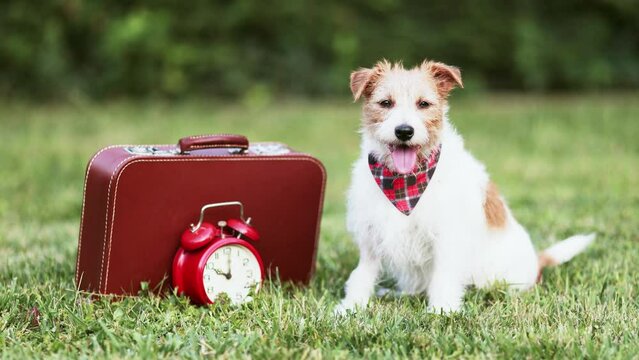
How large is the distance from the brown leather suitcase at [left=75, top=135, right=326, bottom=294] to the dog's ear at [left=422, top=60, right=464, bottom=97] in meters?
0.78

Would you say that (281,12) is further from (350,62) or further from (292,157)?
(292,157)

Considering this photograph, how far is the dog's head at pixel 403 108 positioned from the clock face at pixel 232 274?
809mm

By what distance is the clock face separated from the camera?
149 inches

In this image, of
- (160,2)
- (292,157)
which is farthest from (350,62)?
(292,157)

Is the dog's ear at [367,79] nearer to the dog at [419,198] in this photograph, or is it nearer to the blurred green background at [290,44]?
the dog at [419,198]

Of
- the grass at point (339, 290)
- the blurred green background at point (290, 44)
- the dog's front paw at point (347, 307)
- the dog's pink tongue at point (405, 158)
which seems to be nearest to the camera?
the grass at point (339, 290)

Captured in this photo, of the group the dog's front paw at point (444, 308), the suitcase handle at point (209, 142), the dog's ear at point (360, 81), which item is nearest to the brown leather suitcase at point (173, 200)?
the suitcase handle at point (209, 142)

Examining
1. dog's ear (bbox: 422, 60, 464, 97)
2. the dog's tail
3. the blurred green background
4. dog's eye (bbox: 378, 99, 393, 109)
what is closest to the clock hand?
dog's eye (bbox: 378, 99, 393, 109)

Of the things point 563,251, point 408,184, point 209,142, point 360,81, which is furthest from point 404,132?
point 563,251

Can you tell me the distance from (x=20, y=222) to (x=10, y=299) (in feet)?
8.99

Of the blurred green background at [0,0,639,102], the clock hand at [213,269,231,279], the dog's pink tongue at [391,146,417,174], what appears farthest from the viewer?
the blurred green background at [0,0,639,102]

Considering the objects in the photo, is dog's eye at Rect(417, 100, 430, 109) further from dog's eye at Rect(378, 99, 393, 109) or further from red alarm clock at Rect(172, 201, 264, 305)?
red alarm clock at Rect(172, 201, 264, 305)

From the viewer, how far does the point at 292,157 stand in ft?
13.6

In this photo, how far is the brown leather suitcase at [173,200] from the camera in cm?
373
